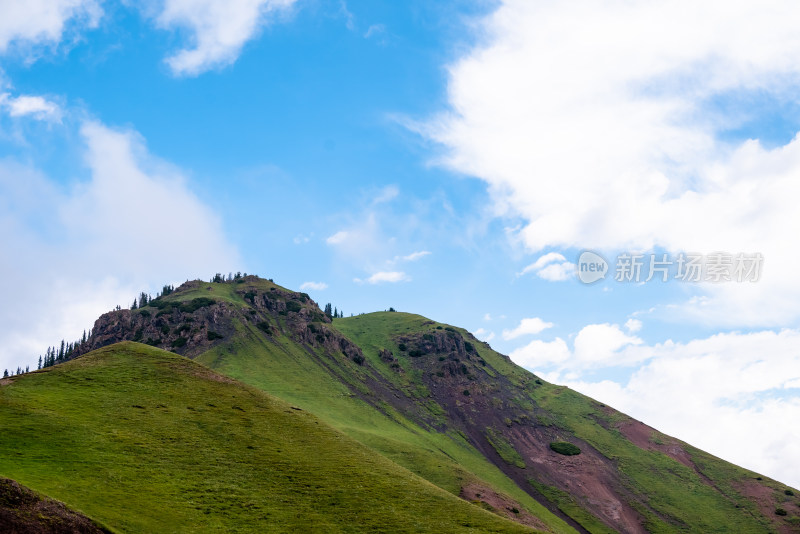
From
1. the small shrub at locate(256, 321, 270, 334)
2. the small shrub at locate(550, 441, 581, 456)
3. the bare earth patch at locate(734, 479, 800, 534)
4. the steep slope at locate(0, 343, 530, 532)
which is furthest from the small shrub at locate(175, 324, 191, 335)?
the bare earth patch at locate(734, 479, 800, 534)

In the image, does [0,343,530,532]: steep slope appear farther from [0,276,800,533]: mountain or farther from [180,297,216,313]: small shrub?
[180,297,216,313]: small shrub

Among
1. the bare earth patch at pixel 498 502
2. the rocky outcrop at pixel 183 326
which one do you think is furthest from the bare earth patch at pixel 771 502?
the rocky outcrop at pixel 183 326

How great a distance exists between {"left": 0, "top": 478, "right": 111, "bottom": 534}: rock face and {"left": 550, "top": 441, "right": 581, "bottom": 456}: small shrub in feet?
509

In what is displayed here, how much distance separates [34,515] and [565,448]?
6387 inches

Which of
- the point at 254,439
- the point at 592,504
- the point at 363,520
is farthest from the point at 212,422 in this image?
A: the point at 592,504

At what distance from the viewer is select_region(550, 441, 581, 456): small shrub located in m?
172

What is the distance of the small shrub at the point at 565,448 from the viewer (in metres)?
172

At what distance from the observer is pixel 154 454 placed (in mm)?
63375

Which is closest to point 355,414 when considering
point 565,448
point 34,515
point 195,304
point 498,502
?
point 498,502

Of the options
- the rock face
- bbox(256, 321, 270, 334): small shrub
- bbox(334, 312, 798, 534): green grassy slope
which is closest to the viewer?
the rock face

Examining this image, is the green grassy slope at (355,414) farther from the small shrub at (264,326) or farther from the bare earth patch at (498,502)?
the small shrub at (264,326)

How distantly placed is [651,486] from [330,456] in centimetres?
12379

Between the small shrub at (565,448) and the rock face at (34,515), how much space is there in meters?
155

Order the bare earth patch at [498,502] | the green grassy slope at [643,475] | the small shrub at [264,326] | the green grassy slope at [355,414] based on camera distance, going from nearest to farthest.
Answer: the bare earth patch at [498,502] → the green grassy slope at [355,414] → the green grassy slope at [643,475] → the small shrub at [264,326]
